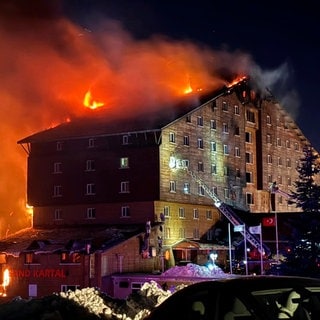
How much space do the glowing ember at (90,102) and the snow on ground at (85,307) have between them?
62.3 m

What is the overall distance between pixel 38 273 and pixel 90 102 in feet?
104

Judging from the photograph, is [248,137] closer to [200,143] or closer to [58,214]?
[200,143]

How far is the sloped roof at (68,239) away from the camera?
57.3m

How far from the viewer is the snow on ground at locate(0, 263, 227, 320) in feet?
54.2

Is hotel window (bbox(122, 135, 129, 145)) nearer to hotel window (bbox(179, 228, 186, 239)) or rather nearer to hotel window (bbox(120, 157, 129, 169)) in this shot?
hotel window (bbox(120, 157, 129, 169))

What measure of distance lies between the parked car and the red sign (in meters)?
51.4

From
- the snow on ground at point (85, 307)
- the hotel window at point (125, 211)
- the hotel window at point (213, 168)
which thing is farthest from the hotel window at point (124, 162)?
the snow on ground at point (85, 307)

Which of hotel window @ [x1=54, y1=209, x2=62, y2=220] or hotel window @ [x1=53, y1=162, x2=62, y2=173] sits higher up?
hotel window @ [x1=53, y1=162, x2=62, y2=173]

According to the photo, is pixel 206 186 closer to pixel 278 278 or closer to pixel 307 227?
pixel 307 227

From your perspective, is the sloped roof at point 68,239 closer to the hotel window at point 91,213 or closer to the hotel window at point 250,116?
the hotel window at point 91,213

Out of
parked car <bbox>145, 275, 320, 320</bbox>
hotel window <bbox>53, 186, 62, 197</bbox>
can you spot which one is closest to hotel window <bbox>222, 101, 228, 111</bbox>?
hotel window <bbox>53, 186, 62, 197</bbox>

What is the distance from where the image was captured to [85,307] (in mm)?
17297

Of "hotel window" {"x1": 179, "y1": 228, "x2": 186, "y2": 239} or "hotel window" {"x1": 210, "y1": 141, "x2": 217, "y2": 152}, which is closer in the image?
"hotel window" {"x1": 179, "y1": 228, "x2": 186, "y2": 239}

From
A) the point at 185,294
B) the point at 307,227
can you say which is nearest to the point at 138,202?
the point at 307,227
